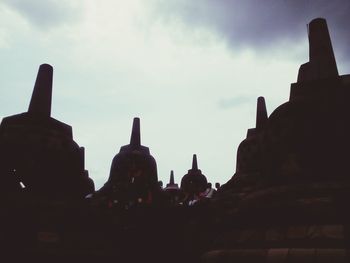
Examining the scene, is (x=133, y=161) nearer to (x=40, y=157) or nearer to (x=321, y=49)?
(x=40, y=157)

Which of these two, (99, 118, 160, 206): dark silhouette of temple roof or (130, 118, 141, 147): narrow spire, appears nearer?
(99, 118, 160, 206): dark silhouette of temple roof

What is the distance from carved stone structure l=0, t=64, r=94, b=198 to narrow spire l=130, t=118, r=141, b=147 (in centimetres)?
820

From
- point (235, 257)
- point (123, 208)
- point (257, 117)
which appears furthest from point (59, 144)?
point (257, 117)

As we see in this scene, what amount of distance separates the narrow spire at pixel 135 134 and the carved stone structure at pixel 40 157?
8.20 metres

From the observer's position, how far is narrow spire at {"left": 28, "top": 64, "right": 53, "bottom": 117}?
29.4 feet

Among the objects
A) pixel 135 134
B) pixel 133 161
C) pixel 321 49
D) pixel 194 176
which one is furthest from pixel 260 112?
pixel 194 176

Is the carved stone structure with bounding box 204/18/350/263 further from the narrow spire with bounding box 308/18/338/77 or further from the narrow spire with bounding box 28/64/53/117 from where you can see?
the narrow spire with bounding box 28/64/53/117

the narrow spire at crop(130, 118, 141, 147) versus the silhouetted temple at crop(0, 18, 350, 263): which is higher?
the narrow spire at crop(130, 118, 141, 147)

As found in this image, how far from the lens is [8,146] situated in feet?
24.8

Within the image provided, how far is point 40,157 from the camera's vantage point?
764 centimetres

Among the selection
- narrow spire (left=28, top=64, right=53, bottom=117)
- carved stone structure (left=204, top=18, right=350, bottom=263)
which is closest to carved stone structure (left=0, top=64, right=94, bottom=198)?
narrow spire (left=28, top=64, right=53, bottom=117)

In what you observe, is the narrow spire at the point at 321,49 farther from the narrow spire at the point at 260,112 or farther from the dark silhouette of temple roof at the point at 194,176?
the dark silhouette of temple roof at the point at 194,176

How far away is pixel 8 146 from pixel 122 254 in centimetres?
357

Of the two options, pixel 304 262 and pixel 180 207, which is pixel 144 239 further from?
pixel 304 262
